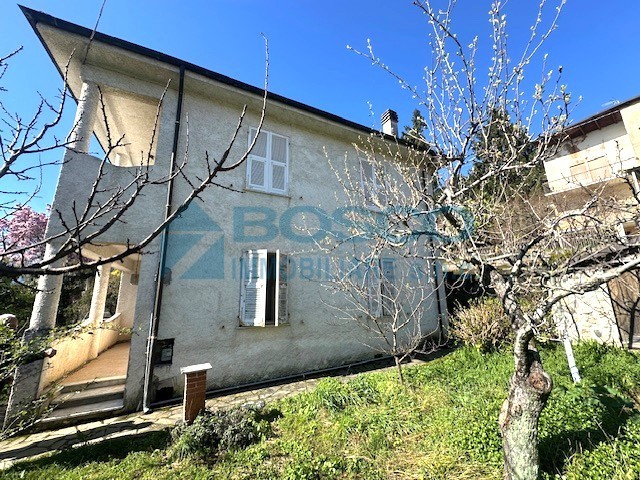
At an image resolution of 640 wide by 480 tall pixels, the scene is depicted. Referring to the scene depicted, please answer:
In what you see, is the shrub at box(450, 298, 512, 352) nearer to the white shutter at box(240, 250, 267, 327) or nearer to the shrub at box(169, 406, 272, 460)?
the white shutter at box(240, 250, 267, 327)

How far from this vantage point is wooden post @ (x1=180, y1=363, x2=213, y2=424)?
434cm

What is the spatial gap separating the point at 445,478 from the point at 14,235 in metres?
16.9

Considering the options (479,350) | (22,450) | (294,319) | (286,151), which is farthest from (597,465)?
(286,151)

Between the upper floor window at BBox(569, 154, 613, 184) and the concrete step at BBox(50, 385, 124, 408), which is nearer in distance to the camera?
the concrete step at BBox(50, 385, 124, 408)

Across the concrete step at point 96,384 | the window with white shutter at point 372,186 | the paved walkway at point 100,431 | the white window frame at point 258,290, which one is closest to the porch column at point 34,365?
the paved walkway at point 100,431

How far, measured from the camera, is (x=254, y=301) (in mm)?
6598

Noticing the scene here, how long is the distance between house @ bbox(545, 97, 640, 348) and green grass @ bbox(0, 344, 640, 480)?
2.17 m

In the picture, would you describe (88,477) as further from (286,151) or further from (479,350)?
(479,350)

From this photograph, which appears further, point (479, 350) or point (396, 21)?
point (479, 350)

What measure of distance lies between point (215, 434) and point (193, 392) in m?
0.85

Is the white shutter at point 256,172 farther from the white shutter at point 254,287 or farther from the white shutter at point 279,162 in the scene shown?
the white shutter at point 254,287

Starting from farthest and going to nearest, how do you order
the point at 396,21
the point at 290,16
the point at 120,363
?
1. the point at 120,363
2. the point at 290,16
3. the point at 396,21

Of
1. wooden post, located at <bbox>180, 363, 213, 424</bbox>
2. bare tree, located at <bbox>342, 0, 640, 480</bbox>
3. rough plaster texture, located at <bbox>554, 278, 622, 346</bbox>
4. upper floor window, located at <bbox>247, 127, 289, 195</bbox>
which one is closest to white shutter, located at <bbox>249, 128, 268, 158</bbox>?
upper floor window, located at <bbox>247, 127, 289, 195</bbox>

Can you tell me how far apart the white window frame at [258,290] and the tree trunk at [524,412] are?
190 inches
